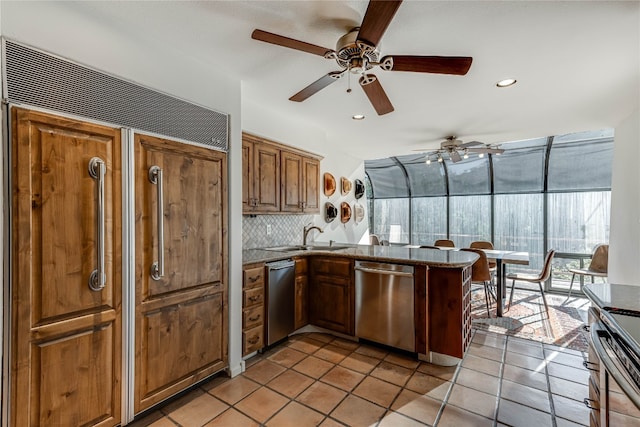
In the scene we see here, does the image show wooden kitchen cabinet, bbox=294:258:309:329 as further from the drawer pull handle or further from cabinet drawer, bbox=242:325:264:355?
the drawer pull handle

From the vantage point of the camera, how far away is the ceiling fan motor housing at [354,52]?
1625 mm

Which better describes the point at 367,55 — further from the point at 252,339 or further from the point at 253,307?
the point at 252,339

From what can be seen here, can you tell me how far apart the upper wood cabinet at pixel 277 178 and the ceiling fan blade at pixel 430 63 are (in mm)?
1672

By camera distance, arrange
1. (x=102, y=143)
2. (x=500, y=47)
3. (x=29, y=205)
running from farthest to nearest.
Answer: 1. (x=500, y=47)
2. (x=102, y=143)
3. (x=29, y=205)

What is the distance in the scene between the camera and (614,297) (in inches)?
56.6

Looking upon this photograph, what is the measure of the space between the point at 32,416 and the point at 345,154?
453 centimetres

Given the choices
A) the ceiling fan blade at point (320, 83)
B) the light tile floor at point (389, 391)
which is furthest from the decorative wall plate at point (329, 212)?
the ceiling fan blade at point (320, 83)

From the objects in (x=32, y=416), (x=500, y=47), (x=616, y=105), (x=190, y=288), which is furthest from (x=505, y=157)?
(x=32, y=416)

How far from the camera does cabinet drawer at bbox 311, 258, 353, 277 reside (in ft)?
9.52

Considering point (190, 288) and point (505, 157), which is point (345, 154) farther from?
point (190, 288)

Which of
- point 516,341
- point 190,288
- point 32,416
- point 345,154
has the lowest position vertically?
point 516,341

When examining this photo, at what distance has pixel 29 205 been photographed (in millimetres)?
1356

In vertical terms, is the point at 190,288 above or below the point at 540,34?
below

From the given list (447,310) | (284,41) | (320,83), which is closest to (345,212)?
(447,310)
